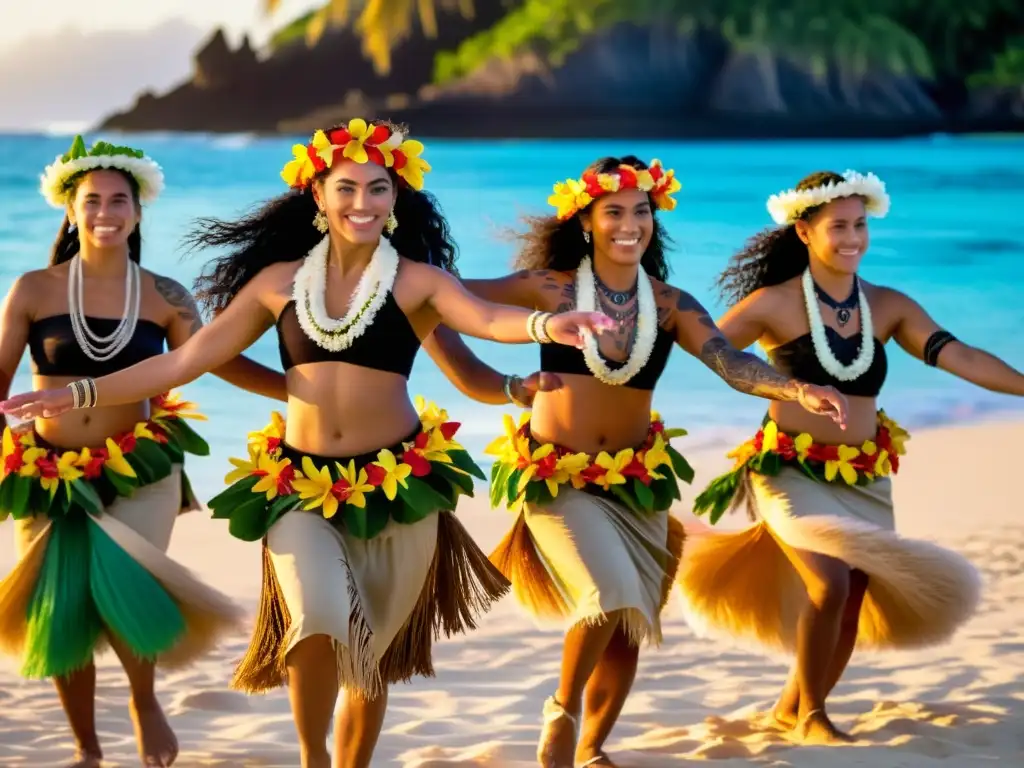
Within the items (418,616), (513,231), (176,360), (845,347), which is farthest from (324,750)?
(845,347)

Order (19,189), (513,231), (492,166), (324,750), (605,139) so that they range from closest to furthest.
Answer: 1. (324,750)
2. (513,231)
3. (19,189)
4. (492,166)
5. (605,139)

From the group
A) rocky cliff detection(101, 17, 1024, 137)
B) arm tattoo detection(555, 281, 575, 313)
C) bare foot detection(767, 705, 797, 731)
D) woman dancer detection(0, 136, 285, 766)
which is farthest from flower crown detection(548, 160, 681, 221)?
rocky cliff detection(101, 17, 1024, 137)

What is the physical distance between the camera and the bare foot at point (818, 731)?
5094 millimetres

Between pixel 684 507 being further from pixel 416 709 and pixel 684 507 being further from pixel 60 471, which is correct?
pixel 60 471

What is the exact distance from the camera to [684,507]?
878 centimetres

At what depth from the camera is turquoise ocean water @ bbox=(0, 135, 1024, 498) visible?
12.7m

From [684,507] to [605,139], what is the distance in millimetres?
24528

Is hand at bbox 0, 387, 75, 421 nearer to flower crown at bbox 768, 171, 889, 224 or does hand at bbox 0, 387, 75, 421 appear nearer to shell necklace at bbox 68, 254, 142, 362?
shell necklace at bbox 68, 254, 142, 362

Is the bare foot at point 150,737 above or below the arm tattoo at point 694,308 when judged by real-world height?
below

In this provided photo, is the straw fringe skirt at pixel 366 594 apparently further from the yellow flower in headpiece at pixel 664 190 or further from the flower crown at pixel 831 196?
the flower crown at pixel 831 196

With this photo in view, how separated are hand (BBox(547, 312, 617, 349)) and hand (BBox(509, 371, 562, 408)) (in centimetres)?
38

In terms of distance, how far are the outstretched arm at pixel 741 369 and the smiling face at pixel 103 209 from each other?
1493 millimetres

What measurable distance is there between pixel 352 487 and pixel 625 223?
1061 millimetres

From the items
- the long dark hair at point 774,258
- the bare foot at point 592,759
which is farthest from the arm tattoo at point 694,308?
the bare foot at point 592,759
